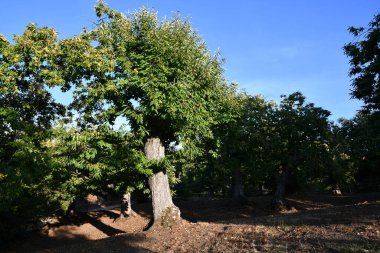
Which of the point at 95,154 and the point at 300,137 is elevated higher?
the point at 300,137

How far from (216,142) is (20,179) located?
9800 mm

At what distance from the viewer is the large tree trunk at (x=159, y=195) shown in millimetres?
16094

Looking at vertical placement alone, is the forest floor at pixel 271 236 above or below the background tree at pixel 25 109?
below

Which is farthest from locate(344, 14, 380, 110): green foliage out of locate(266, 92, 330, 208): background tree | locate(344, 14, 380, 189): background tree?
locate(266, 92, 330, 208): background tree

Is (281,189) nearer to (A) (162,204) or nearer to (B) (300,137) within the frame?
(B) (300,137)

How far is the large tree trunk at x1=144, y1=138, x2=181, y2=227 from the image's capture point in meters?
16.1

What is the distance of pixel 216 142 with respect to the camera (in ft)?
61.0

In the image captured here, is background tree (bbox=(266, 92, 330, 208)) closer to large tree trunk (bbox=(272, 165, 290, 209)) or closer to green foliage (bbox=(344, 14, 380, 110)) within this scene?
large tree trunk (bbox=(272, 165, 290, 209))

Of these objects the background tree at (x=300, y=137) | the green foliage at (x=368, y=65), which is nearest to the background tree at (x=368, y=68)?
the green foliage at (x=368, y=65)

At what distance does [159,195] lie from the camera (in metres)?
16.4

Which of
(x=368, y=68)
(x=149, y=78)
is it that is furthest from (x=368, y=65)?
(x=149, y=78)

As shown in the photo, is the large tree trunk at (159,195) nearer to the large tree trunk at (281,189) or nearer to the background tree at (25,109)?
the background tree at (25,109)

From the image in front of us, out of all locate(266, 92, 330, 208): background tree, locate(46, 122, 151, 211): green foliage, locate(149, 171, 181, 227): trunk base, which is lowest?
locate(149, 171, 181, 227): trunk base

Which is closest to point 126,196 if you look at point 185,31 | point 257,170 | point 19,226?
point 19,226
